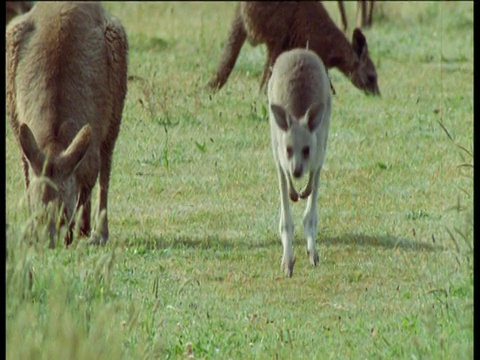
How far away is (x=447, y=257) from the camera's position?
8438 millimetres

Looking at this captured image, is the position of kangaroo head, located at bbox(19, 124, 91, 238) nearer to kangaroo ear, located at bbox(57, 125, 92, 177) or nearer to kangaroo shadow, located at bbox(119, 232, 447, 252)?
kangaroo ear, located at bbox(57, 125, 92, 177)

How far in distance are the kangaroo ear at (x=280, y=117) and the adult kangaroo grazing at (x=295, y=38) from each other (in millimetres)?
5919

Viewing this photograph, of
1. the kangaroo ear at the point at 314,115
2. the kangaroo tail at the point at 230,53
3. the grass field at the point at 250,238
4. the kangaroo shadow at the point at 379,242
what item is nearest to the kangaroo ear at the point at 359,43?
the grass field at the point at 250,238

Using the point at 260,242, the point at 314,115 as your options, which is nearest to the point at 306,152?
the point at 314,115

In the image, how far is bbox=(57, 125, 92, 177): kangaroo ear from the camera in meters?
8.26

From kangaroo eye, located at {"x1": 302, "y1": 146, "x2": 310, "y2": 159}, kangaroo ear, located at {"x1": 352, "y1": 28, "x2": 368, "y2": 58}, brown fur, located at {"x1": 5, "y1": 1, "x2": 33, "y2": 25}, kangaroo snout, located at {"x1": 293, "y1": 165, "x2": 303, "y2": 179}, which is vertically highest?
kangaroo eye, located at {"x1": 302, "y1": 146, "x2": 310, "y2": 159}

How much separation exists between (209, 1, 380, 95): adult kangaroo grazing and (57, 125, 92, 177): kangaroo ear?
6.33 m

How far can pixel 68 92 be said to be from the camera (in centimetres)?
884

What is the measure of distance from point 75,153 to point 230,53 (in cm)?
695

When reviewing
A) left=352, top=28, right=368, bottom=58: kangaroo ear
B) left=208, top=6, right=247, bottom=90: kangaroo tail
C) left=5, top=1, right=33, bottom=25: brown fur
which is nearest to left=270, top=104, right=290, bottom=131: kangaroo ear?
left=208, top=6, right=247, bottom=90: kangaroo tail

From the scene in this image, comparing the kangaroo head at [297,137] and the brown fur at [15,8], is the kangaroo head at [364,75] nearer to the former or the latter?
the brown fur at [15,8]

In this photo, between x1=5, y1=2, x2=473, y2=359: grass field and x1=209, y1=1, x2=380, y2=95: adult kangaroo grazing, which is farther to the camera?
x1=209, y1=1, x2=380, y2=95: adult kangaroo grazing

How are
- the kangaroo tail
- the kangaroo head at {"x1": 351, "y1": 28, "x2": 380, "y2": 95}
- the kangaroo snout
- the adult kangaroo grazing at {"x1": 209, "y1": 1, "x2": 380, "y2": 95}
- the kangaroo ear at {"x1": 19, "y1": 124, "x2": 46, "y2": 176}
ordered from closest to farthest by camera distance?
the kangaroo ear at {"x1": 19, "y1": 124, "x2": 46, "y2": 176} < the kangaroo snout < the adult kangaroo grazing at {"x1": 209, "y1": 1, "x2": 380, "y2": 95} < the kangaroo tail < the kangaroo head at {"x1": 351, "y1": 28, "x2": 380, "y2": 95}

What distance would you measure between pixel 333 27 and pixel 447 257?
22.9 ft
